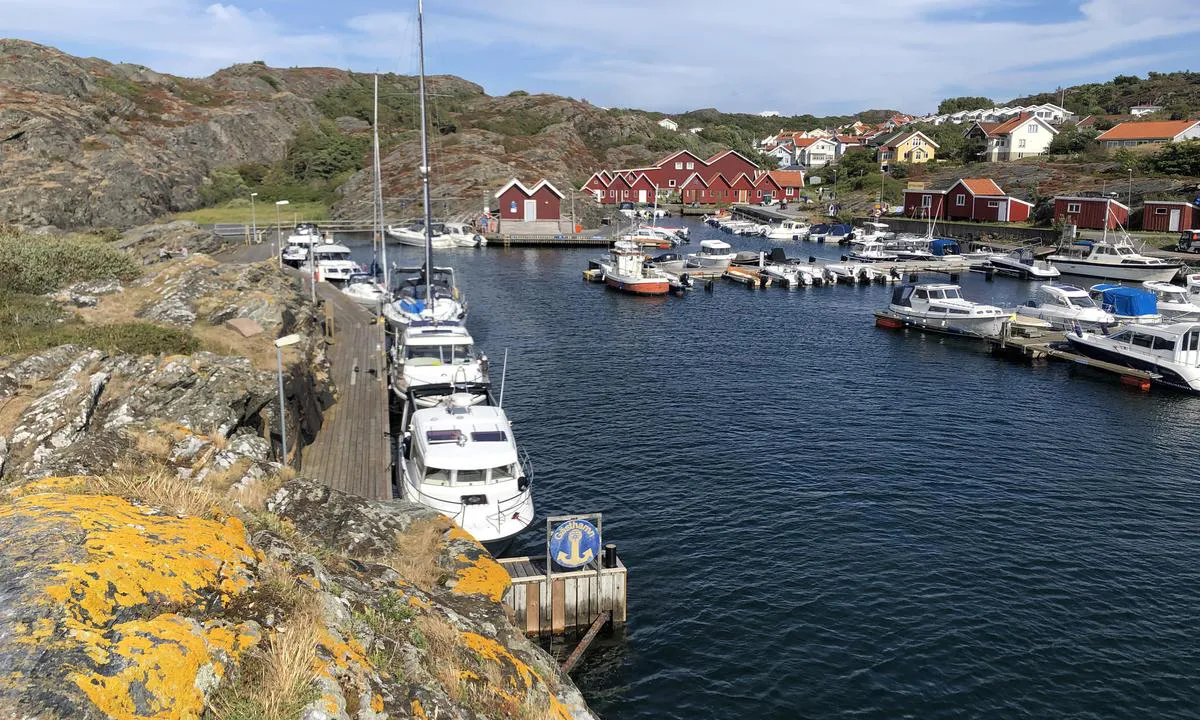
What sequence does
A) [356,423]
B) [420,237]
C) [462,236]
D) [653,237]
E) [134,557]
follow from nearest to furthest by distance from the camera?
[134,557] → [356,423] → [420,237] → [462,236] → [653,237]

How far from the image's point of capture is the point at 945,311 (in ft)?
167

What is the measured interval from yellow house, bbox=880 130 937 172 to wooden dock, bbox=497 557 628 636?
136 meters

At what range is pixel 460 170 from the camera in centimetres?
12356

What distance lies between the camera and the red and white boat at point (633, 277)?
65.5m

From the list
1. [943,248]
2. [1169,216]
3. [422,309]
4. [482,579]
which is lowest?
[482,579]

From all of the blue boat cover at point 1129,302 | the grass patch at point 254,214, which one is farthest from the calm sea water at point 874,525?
the grass patch at point 254,214

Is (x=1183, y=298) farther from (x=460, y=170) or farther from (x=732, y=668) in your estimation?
(x=460, y=170)

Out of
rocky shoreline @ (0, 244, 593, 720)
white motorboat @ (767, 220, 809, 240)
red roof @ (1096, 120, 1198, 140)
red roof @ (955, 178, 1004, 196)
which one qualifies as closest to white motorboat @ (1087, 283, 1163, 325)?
rocky shoreline @ (0, 244, 593, 720)

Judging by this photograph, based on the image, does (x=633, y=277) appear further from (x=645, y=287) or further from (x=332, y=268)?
(x=332, y=268)

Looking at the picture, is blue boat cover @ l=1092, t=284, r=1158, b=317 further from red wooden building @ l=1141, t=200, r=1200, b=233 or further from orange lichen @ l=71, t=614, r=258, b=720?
orange lichen @ l=71, t=614, r=258, b=720

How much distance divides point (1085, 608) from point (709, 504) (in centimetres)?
1037

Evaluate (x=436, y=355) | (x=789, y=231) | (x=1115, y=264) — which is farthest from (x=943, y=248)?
(x=436, y=355)

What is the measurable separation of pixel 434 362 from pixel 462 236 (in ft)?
212

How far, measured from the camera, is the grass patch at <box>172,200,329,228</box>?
96250mm
